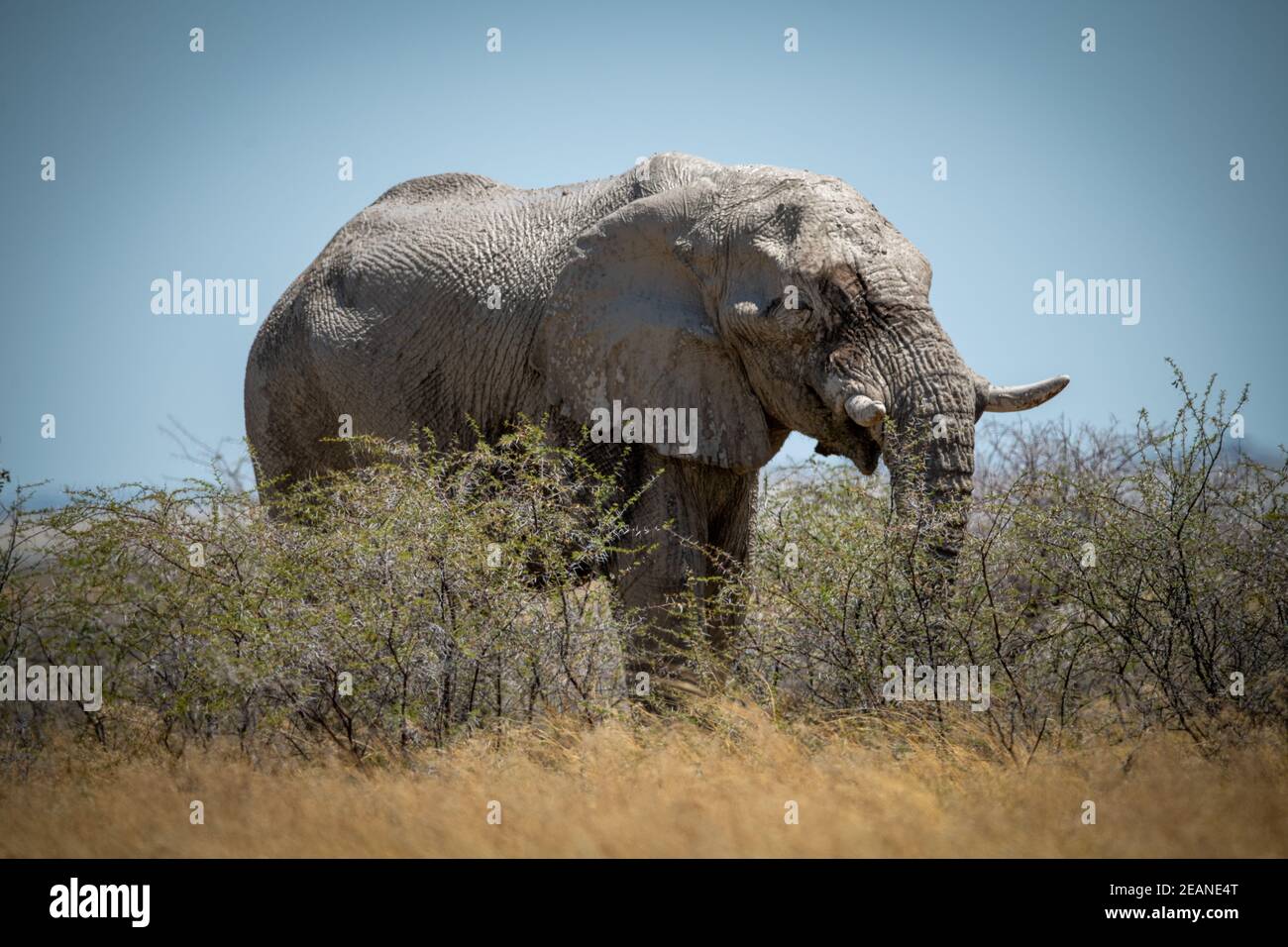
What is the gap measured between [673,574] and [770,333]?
1643mm

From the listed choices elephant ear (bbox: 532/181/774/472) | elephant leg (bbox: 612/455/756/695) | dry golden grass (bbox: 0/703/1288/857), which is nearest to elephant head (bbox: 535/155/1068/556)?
elephant ear (bbox: 532/181/774/472)

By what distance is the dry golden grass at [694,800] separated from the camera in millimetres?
7180

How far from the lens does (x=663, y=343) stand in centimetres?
1008

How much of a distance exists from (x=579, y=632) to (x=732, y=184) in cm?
300

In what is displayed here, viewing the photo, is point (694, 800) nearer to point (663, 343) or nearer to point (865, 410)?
point (865, 410)

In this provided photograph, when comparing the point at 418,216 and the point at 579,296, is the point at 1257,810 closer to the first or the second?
the point at 579,296

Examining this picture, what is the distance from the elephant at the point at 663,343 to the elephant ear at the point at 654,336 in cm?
1

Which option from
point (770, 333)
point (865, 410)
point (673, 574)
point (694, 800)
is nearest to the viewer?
point (694, 800)

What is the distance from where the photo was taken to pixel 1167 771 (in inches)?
311

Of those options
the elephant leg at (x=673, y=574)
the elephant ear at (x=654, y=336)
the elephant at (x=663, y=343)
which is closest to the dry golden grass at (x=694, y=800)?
the elephant leg at (x=673, y=574)

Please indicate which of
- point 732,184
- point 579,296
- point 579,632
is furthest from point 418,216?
point 579,632

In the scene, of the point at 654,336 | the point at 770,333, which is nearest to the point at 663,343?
the point at 654,336

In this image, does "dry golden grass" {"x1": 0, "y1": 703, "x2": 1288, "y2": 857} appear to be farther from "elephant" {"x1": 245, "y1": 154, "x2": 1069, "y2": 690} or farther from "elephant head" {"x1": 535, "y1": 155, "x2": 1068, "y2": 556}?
"elephant head" {"x1": 535, "y1": 155, "x2": 1068, "y2": 556}

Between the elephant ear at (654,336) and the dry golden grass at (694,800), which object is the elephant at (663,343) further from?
the dry golden grass at (694,800)
